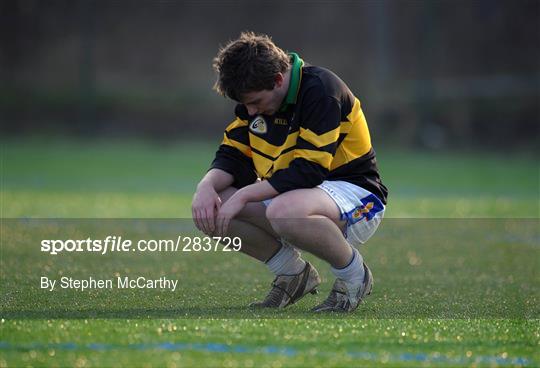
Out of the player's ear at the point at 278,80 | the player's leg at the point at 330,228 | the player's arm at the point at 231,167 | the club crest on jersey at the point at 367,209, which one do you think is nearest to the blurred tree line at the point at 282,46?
the player's arm at the point at 231,167

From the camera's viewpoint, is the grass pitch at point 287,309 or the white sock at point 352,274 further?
the white sock at point 352,274

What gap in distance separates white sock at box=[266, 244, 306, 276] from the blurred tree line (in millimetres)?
20425

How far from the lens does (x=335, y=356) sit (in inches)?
145

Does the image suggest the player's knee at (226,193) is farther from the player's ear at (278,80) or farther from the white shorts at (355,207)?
the player's ear at (278,80)

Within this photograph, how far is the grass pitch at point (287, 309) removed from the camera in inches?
147

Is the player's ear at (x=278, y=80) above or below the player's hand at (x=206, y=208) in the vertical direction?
above

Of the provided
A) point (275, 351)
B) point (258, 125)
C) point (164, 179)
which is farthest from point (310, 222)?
point (164, 179)

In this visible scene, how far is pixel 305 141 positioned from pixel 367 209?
571mm

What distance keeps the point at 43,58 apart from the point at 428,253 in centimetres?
2230

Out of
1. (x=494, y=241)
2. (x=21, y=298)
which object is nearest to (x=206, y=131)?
(x=494, y=241)

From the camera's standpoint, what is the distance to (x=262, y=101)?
4.61 meters

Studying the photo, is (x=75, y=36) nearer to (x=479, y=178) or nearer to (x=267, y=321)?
(x=479, y=178)

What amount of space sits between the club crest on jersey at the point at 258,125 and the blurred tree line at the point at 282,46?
2053 cm

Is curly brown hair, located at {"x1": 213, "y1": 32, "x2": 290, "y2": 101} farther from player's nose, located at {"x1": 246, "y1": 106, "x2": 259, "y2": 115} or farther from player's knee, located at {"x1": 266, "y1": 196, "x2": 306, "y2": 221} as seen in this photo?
player's knee, located at {"x1": 266, "y1": 196, "x2": 306, "y2": 221}
